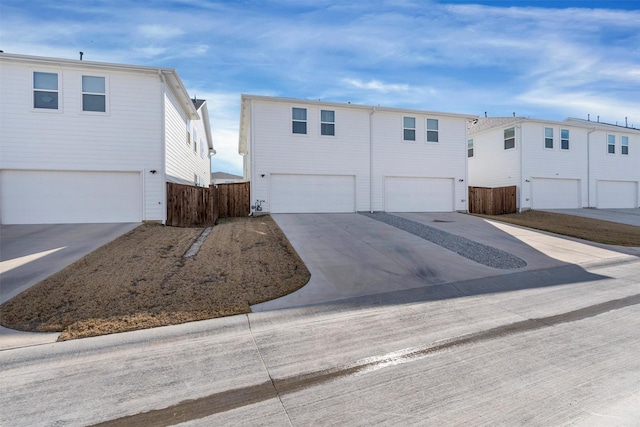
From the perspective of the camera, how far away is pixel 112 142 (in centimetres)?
1184

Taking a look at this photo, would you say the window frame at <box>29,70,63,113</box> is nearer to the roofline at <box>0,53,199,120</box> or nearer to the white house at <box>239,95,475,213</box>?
the roofline at <box>0,53,199,120</box>

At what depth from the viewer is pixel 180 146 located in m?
15.2

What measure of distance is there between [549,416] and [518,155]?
20401 mm

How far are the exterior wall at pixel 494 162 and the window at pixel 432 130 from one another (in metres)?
5.76

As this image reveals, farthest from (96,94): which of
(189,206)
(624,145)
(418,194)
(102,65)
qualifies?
(624,145)

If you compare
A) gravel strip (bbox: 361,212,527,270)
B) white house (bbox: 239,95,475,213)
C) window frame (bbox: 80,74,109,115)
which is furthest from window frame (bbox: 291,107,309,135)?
window frame (bbox: 80,74,109,115)

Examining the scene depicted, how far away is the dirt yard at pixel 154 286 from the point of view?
451cm

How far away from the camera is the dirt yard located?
4508mm

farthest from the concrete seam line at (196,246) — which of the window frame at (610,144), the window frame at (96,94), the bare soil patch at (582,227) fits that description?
the window frame at (610,144)

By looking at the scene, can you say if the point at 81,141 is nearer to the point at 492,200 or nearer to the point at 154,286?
the point at 154,286

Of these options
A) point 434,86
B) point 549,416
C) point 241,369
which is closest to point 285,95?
point 434,86

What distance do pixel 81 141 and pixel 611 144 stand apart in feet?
97.5

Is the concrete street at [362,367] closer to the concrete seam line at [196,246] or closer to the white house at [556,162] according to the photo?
the concrete seam line at [196,246]

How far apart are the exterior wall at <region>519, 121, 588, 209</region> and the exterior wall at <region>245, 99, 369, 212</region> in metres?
10.3
